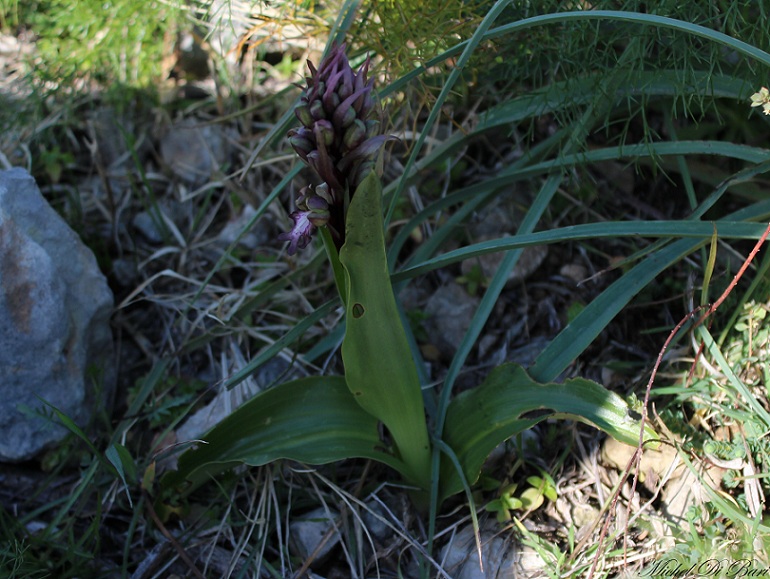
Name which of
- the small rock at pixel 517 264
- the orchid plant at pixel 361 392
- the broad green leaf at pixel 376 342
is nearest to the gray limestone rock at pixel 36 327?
the orchid plant at pixel 361 392

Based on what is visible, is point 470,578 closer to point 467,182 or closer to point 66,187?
point 467,182

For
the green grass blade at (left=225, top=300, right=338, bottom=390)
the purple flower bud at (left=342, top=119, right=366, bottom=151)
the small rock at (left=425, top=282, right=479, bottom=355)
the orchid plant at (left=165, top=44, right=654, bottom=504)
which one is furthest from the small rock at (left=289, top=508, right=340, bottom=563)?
the purple flower bud at (left=342, top=119, right=366, bottom=151)

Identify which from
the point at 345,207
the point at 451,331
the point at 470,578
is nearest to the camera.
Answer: the point at 345,207

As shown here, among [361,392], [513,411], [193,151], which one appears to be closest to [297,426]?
[361,392]

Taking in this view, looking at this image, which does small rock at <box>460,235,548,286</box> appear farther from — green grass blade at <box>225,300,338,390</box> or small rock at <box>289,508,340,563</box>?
small rock at <box>289,508,340,563</box>

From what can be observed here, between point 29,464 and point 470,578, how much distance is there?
1172 millimetres

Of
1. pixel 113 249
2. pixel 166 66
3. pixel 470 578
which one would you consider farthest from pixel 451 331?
pixel 166 66

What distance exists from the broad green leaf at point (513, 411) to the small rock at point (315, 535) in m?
0.29

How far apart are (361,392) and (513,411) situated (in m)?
0.32

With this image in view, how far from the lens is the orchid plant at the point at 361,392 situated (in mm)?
1160

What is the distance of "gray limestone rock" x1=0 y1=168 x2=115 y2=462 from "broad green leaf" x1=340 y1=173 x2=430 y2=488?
827 millimetres

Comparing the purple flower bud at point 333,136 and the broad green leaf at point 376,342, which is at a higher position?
the purple flower bud at point 333,136

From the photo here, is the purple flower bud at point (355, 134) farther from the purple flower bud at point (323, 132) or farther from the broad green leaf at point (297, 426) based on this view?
the broad green leaf at point (297, 426)

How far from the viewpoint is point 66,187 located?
2.28 m
